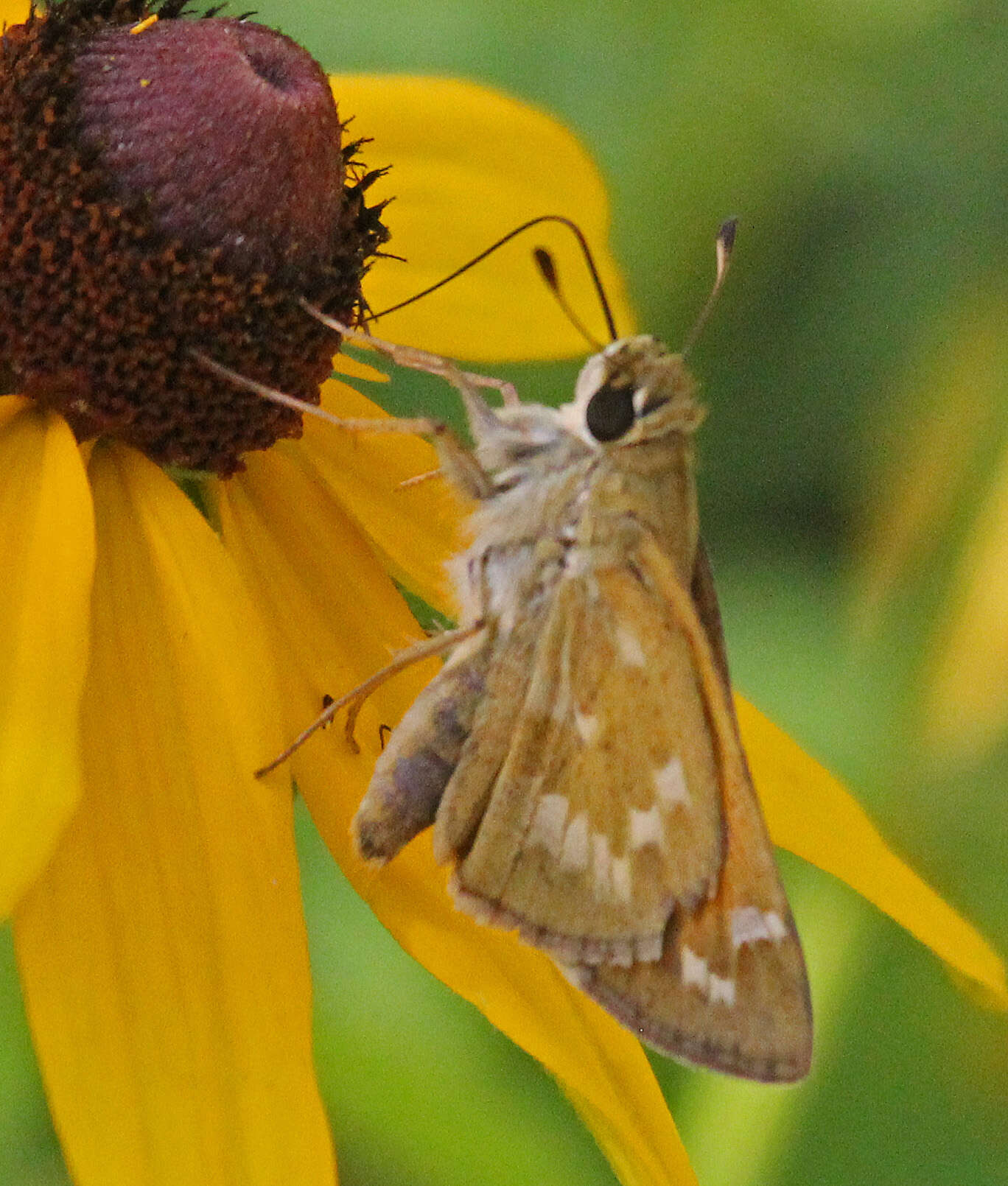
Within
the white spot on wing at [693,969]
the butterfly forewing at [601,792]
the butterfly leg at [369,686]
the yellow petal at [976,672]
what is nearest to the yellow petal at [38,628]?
the butterfly leg at [369,686]

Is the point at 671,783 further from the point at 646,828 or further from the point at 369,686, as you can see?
the point at 369,686

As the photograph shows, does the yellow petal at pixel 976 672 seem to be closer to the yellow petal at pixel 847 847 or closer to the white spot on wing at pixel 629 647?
the yellow petal at pixel 847 847

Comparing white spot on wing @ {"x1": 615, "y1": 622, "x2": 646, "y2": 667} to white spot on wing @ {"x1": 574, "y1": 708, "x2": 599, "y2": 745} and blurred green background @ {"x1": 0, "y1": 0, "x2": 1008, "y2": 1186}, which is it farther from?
blurred green background @ {"x1": 0, "y1": 0, "x2": 1008, "y2": 1186}

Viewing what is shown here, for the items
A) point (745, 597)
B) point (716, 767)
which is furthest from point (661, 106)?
point (716, 767)

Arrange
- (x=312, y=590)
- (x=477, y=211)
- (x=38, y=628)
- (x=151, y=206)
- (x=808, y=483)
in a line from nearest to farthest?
(x=38, y=628) → (x=151, y=206) → (x=312, y=590) → (x=477, y=211) → (x=808, y=483)

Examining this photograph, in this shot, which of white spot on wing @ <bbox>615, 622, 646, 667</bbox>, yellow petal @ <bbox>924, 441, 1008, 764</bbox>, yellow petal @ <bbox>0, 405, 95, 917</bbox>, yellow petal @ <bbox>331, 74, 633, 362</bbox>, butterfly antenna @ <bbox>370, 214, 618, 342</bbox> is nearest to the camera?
yellow petal @ <bbox>0, 405, 95, 917</bbox>

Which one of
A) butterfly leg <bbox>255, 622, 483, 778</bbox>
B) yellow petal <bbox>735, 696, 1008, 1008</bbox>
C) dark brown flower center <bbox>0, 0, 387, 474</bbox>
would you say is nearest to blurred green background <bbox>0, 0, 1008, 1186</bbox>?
yellow petal <bbox>735, 696, 1008, 1008</bbox>

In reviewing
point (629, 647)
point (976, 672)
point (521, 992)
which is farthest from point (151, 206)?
point (976, 672)

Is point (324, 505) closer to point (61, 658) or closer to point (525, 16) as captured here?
point (61, 658)
